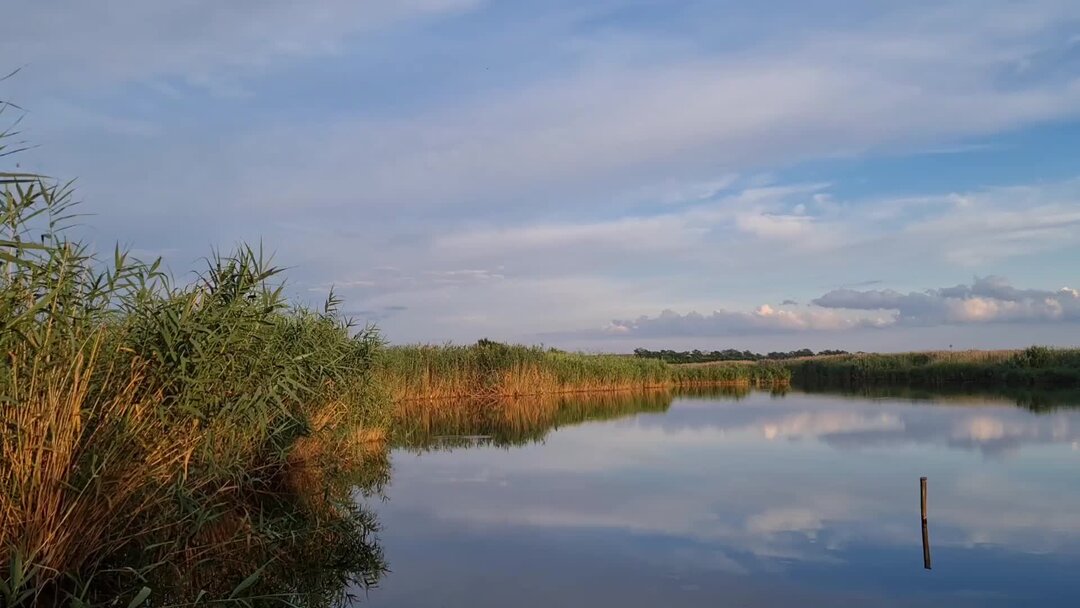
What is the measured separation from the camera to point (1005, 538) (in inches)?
274

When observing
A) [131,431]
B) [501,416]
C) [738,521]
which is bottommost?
[738,521]

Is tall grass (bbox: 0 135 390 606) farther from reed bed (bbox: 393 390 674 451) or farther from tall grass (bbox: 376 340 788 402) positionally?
tall grass (bbox: 376 340 788 402)

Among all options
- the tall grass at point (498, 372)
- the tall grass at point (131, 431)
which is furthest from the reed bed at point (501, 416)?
the tall grass at point (131, 431)

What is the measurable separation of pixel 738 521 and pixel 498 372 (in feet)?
51.6

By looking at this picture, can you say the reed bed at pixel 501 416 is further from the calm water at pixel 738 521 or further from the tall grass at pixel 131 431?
the tall grass at pixel 131 431

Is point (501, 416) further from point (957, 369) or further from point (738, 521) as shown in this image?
point (957, 369)

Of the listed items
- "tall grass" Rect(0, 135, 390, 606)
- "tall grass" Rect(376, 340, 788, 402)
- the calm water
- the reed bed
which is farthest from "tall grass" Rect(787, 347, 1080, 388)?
"tall grass" Rect(0, 135, 390, 606)

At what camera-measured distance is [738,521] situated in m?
7.79

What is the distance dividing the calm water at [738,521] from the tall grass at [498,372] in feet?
22.9

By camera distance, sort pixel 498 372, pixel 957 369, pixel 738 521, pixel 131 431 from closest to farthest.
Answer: pixel 131 431 < pixel 738 521 < pixel 498 372 < pixel 957 369

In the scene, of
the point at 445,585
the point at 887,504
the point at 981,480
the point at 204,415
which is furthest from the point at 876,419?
the point at 204,415

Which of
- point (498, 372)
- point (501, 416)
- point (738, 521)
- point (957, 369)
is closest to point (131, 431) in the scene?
point (738, 521)

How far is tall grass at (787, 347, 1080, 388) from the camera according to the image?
2916 cm

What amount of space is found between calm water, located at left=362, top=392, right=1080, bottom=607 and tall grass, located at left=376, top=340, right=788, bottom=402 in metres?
6.99
